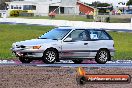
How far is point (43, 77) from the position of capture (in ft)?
42.3

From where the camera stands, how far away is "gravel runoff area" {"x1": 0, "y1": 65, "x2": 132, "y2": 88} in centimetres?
1113

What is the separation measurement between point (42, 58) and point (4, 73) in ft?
11.8

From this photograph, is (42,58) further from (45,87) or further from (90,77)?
(90,77)

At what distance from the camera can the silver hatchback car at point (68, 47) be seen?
1720cm

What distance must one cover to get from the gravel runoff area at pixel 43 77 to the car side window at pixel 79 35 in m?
2.68

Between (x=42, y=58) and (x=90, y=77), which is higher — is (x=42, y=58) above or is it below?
below

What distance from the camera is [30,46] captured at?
675 inches

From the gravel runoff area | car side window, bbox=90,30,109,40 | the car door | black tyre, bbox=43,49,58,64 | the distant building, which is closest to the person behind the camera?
the gravel runoff area

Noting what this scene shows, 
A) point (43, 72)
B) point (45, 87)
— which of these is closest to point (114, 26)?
point (43, 72)

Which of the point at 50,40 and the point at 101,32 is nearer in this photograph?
the point at 50,40

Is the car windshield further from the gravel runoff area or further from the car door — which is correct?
the gravel runoff area

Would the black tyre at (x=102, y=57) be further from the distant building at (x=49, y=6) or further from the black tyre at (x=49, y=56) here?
the distant building at (x=49, y=6)

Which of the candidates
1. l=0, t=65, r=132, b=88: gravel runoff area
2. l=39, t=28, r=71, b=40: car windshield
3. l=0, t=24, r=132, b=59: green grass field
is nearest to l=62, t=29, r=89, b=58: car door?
l=39, t=28, r=71, b=40: car windshield

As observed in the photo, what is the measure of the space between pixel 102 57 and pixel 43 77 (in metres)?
5.81
